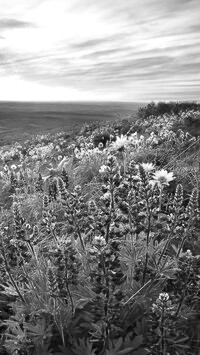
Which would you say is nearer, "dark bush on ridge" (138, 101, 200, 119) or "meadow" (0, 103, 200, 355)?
"meadow" (0, 103, 200, 355)

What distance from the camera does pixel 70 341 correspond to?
3020 millimetres

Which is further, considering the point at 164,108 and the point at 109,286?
the point at 164,108

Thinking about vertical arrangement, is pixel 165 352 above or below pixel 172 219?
below

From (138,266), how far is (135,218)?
54 centimetres

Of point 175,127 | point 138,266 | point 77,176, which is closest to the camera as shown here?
point 138,266

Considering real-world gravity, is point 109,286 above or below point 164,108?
below

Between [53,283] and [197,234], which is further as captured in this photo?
[197,234]

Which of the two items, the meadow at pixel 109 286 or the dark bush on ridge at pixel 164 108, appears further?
the dark bush on ridge at pixel 164 108

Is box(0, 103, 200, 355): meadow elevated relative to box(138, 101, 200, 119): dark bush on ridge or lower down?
lower down

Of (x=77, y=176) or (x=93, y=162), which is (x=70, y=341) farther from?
(x=93, y=162)

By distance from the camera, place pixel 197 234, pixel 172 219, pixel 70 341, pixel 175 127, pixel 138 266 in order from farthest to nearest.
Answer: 1. pixel 175 127
2. pixel 197 234
3. pixel 138 266
4. pixel 172 219
5. pixel 70 341

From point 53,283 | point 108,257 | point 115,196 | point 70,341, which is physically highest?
point 115,196

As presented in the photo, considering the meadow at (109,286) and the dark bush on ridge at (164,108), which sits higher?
the dark bush on ridge at (164,108)

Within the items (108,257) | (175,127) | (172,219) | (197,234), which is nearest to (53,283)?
(108,257)
